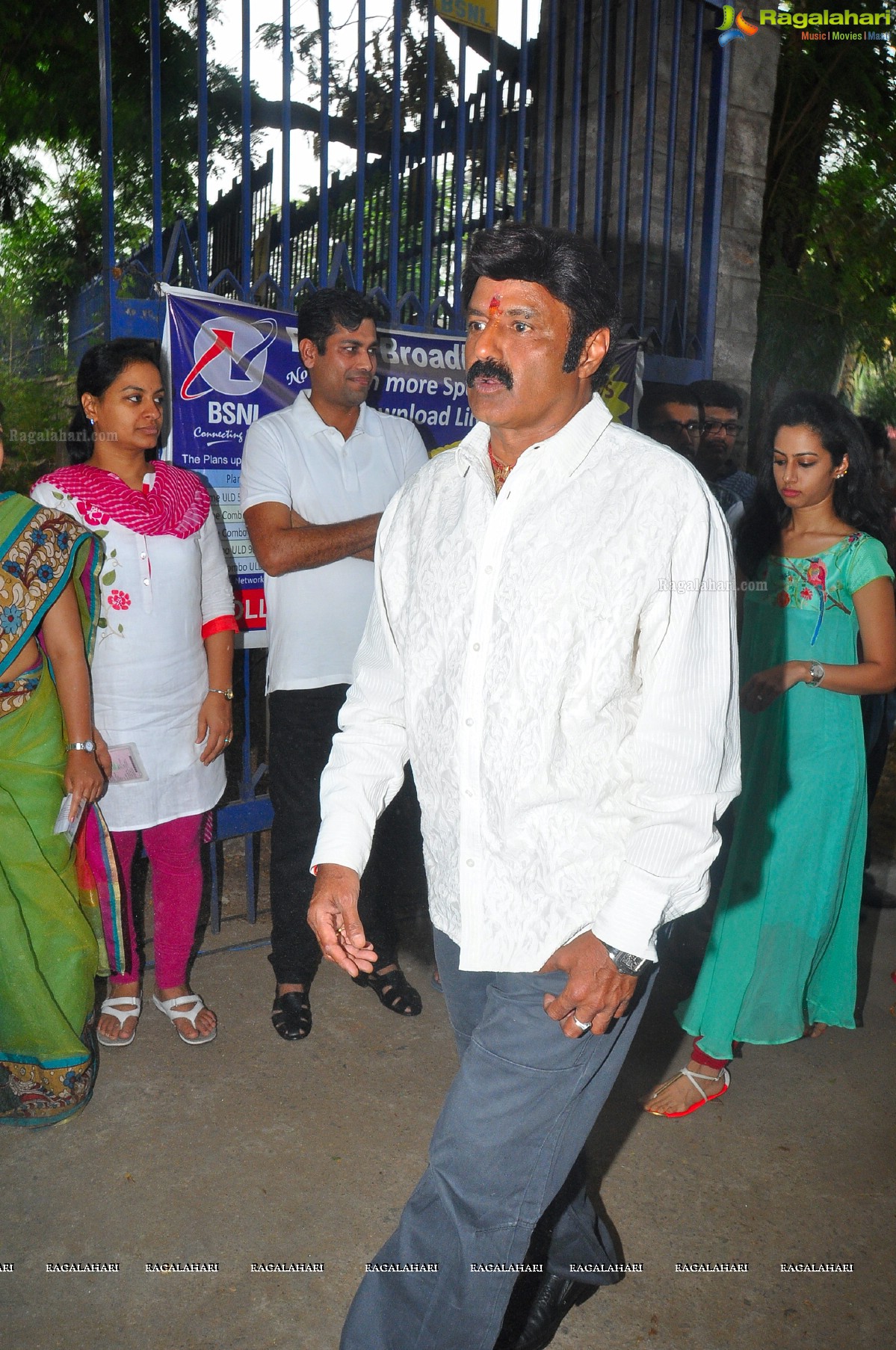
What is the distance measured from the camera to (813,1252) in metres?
2.32

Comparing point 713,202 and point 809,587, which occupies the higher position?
point 713,202

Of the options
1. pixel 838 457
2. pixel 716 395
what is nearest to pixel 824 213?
pixel 716 395

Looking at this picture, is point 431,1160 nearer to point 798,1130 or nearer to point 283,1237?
point 283,1237

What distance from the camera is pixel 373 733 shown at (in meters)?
1.90

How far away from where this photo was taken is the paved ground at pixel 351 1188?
2104 mm

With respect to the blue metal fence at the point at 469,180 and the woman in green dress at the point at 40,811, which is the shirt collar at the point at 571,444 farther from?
the blue metal fence at the point at 469,180

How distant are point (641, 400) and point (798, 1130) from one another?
2.78 meters

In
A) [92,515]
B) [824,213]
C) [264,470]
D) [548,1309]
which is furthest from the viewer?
[824,213]

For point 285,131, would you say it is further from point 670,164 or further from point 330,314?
point 670,164

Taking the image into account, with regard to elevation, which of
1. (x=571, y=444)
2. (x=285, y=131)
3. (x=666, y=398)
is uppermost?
(x=285, y=131)

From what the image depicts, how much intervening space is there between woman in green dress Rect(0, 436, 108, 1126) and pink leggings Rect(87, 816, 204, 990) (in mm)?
336

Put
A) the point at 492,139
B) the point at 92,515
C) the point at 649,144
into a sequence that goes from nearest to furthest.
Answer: the point at 92,515 → the point at 492,139 → the point at 649,144

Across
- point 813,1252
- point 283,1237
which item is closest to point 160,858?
point 283,1237

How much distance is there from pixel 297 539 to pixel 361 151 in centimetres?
143
